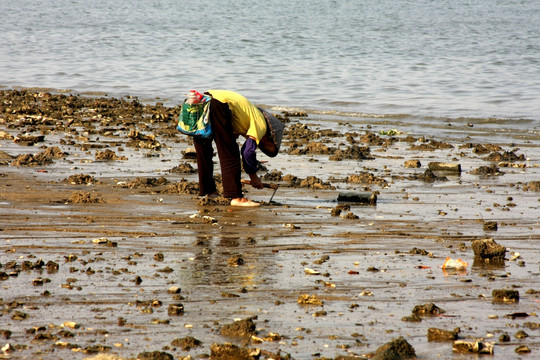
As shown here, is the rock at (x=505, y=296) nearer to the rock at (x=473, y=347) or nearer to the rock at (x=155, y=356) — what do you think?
the rock at (x=473, y=347)

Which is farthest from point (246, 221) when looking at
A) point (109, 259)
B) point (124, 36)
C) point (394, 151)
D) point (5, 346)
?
point (124, 36)

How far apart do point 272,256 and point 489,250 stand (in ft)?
5.89

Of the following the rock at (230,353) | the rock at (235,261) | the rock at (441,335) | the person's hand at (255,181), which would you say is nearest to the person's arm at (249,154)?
the person's hand at (255,181)

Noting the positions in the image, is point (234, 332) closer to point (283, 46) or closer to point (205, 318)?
point (205, 318)

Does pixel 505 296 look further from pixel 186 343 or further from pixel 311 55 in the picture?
pixel 311 55

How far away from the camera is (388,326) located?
178 inches

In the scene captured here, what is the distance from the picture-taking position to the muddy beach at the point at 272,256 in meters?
4.30

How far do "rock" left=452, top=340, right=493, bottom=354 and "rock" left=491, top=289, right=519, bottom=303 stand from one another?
88cm

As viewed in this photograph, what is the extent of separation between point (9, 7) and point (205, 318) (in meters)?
50.6

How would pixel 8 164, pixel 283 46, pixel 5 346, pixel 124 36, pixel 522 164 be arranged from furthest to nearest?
pixel 124 36 < pixel 283 46 < pixel 522 164 < pixel 8 164 < pixel 5 346

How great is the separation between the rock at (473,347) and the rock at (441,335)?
11 centimetres

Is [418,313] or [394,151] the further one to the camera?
[394,151]

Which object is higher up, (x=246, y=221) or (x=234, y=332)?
(x=234, y=332)

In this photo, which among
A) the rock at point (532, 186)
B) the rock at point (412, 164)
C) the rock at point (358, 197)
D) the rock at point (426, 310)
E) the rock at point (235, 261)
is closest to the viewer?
the rock at point (426, 310)
